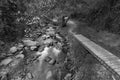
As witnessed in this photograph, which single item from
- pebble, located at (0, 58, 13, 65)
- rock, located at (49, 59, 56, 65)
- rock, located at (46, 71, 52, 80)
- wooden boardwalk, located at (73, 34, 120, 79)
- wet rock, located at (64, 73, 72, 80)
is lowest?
rock, located at (46, 71, 52, 80)

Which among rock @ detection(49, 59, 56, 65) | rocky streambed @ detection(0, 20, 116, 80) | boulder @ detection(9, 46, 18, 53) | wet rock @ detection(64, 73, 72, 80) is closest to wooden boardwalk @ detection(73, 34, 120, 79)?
rocky streambed @ detection(0, 20, 116, 80)

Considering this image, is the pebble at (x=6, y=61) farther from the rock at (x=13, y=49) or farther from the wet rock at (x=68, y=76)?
the wet rock at (x=68, y=76)

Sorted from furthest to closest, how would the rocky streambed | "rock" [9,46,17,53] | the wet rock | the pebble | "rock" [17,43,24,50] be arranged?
1. "rock" [17,43,24,50]
2. "rock" [9,46,17,53]
3. the pebble
4. the wet rock
5. the rocky streambed

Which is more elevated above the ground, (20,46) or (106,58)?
(106,58)

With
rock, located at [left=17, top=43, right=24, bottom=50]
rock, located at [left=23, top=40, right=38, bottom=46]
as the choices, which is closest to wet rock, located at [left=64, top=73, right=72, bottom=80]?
rock, located at [left=23, top=40, right=38, bottom=46]

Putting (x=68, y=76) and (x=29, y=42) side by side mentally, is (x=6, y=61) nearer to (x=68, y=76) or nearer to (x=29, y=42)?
(x=29, y=42)

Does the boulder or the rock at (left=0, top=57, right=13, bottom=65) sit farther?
the boulder

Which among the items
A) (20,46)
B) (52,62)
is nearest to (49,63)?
(52,62)

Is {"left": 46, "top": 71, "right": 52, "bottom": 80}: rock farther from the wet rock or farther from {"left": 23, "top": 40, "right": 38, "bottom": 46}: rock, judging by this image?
{"left": 23, "top": 40, "right": 38, "bottom": 46}: rock

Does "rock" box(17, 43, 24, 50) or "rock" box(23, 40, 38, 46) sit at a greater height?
"rock" box(17, 43, 24, 50)

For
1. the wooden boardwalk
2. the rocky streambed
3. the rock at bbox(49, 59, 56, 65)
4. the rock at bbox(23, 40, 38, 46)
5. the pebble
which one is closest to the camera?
the wooden boardwalk

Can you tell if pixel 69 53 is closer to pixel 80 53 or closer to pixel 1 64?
pixel 80 53

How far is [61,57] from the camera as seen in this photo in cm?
520

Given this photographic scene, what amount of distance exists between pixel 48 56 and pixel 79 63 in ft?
5.45
